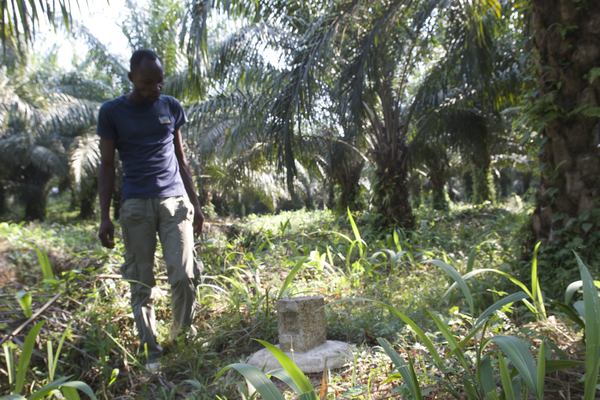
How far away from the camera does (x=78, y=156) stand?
39.8ft

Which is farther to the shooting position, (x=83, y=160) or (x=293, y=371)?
(x=83, y=160)

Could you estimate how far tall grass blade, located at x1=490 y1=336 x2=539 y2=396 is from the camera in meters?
1.40

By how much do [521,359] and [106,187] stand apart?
89.2 inches

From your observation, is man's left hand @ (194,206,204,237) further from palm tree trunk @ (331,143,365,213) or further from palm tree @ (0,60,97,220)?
palm tree @ (0,60,97,220)

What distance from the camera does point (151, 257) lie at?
9.31ft

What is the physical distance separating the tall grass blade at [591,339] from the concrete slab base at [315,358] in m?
1.18

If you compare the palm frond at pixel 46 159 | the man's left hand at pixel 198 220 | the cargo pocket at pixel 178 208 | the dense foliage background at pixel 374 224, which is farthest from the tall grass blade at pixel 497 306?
the palm frond at pixel 46 159

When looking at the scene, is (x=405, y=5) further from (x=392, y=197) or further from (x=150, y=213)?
(x=150, y=213)

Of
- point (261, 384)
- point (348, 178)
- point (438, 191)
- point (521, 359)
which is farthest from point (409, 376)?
point (438, 191)

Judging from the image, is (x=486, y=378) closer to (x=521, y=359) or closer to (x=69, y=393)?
(x=521, y=359)

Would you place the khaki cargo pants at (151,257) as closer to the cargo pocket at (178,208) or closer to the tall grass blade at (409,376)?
the cargo pocket at (178,208)

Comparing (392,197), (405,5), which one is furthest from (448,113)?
(405,5)

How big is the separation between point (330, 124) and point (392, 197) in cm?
142

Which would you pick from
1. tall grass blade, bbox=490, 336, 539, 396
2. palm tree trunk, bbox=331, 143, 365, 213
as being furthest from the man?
palm tree trunk, bbox=331, 143, 365, 213
